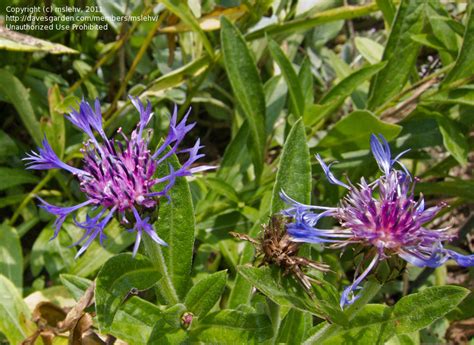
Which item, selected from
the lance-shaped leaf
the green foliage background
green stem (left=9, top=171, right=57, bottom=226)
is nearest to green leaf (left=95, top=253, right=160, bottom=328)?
the green foliage background

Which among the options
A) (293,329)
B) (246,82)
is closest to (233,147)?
(246,82)

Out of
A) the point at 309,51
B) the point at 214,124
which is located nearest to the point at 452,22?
the point at 309,51

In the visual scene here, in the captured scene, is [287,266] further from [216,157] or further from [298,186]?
[216,157]

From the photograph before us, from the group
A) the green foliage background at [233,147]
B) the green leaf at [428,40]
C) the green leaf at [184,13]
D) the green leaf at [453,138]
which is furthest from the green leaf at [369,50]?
the green leaf at [184,13]

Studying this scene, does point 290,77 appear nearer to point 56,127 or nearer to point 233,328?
point 56,127

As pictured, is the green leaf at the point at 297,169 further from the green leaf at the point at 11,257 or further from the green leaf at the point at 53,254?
the green leaf at the point at 11,257
